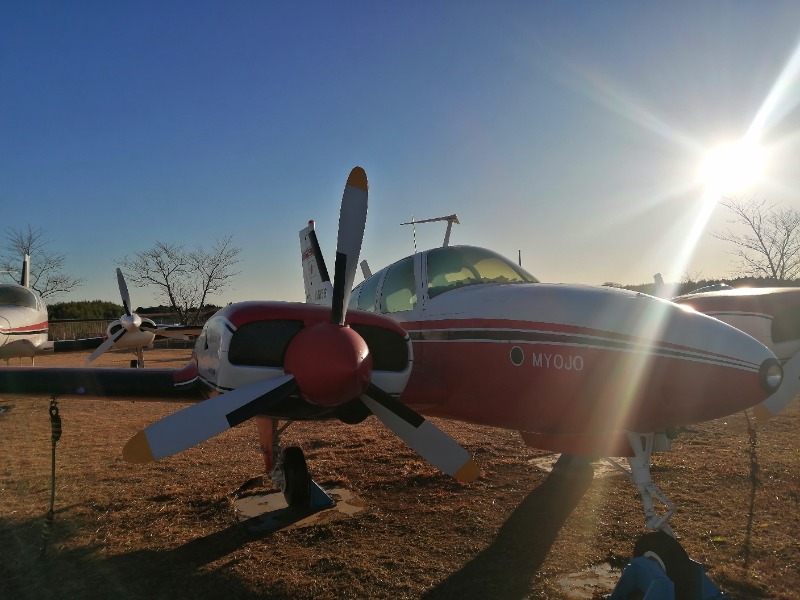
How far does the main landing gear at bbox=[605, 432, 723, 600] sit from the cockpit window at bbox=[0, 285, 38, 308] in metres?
18.6

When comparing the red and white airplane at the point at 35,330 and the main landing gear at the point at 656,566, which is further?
the red and white airplane at the point at 35,330

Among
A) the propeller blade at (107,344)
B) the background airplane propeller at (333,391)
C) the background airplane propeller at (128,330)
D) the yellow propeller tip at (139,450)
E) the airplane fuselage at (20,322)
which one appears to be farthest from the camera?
the background airplane propeller at (128,330)

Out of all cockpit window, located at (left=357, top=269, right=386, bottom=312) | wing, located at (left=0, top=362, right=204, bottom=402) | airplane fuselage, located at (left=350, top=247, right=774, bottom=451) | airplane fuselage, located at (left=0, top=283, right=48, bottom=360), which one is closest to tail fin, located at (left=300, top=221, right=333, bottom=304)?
cockpit window, located at (left=357, top=269, right=386, bottom=312)

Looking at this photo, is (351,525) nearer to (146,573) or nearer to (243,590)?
(243,590)

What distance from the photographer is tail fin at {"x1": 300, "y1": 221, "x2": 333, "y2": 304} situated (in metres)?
10.8

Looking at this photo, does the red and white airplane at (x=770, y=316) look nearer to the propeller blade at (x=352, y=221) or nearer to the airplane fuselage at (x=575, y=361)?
the airplane fuselage at (x=575, y=361)

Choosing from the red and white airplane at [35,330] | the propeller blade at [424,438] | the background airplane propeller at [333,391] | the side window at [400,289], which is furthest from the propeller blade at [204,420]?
the red and white airplane at [35,330]

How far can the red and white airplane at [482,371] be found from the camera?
388 centimetres

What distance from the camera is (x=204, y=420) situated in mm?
3857

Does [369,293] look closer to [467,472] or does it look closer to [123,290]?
[467,472]

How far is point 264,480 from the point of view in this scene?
770 centimetres

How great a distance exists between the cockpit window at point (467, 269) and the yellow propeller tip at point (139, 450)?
136 inches

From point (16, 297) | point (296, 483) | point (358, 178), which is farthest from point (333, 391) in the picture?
point (16, 297)

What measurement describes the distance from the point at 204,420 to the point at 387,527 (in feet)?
9.67
